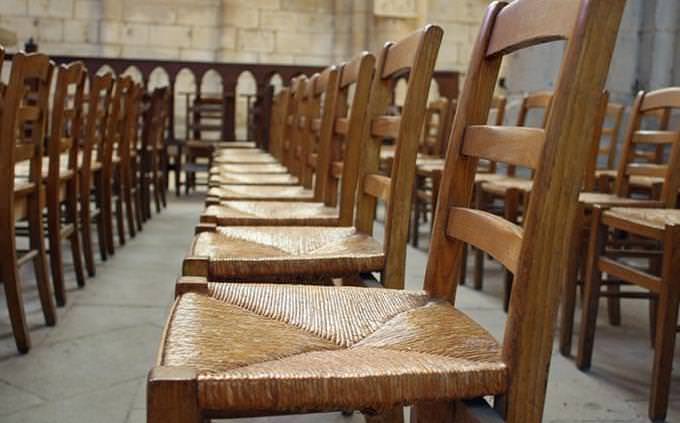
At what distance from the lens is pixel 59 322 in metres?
2.92

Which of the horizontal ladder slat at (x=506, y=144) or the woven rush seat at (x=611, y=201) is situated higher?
the horizontal ladder slat at (x=506, y=144)

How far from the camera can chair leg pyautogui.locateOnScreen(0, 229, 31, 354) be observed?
2486 millimetres

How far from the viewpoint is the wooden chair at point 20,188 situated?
8.01 feet

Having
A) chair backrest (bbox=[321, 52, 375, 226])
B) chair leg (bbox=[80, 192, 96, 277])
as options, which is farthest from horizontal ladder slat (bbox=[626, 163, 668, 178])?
chair leg (bbox=[80, 192, 96, 277])

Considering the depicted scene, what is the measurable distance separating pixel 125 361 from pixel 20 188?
67 cm

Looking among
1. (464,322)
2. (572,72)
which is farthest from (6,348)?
(572,72)

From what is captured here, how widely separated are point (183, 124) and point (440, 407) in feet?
31.8

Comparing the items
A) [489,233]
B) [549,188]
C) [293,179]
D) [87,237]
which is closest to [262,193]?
[293,179]

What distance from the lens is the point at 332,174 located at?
8.80ft

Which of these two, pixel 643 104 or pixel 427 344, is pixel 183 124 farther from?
pixel 427 344

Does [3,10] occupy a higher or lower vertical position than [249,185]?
higher

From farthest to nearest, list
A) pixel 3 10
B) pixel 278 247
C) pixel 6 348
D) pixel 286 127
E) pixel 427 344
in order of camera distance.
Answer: pixel 3 10
pixel 286 127
pixel 6 348
pixel 278 247
pixel 427 344

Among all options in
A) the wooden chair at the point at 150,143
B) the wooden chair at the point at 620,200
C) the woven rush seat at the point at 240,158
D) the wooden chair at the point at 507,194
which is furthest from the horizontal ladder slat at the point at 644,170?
the wooden chair at the point at 150,143

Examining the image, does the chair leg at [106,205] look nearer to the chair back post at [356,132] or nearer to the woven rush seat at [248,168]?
the woven rush seat at [248,168]
